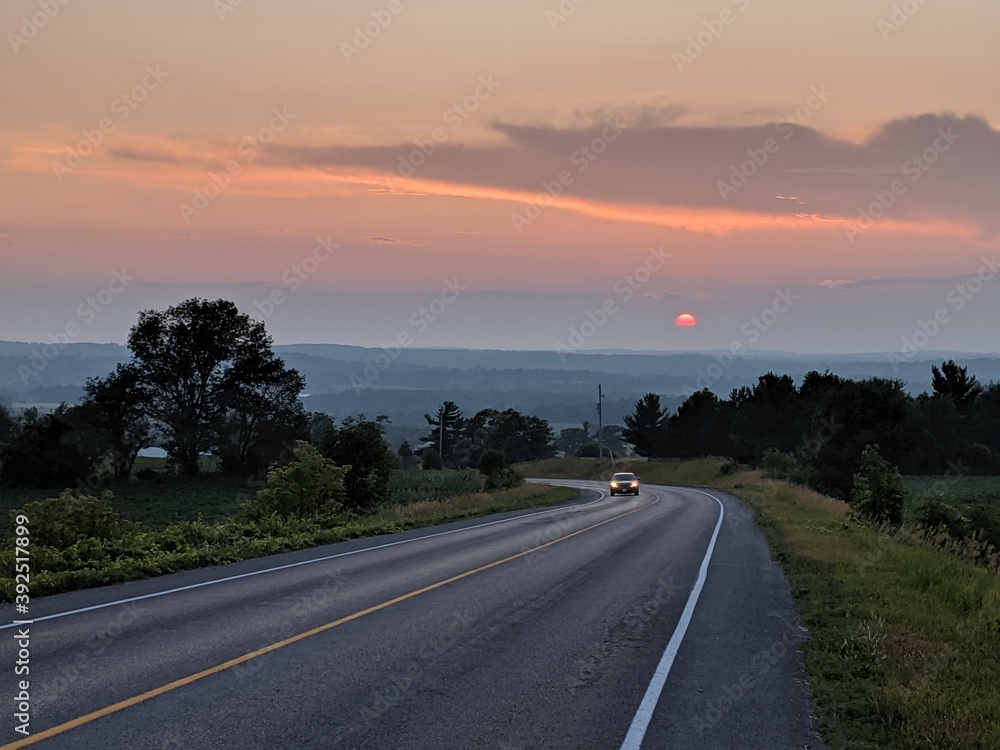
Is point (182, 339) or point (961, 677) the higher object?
point (182, 339)

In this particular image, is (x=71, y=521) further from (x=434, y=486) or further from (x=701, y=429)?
(x=701, y=429)

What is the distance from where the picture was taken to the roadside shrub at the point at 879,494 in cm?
3288

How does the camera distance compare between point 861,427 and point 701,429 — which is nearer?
point 861,427

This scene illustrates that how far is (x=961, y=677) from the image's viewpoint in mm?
9281

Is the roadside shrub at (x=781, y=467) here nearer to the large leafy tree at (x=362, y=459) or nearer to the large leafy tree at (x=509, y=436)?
the large leafy tree at (x=362, y=459)

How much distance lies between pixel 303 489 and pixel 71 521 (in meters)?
11.9

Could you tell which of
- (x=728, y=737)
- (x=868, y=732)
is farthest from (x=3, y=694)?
(x=868, y=732)

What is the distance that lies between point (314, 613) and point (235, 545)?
9.04 m

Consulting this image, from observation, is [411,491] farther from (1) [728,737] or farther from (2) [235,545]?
(1) [728,737]

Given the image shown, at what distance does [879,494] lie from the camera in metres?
33.0

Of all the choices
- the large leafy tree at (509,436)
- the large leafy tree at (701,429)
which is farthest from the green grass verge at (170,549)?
the large leafy tree at (509,436)

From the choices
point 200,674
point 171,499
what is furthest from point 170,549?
point 171,499

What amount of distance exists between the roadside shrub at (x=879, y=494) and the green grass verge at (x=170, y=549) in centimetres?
1591

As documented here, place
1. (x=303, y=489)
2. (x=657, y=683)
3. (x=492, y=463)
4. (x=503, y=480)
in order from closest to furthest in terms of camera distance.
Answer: (x=657, y=683)
(x=303, y=489)
(x=503, y=480)
(x=492, y=463)
